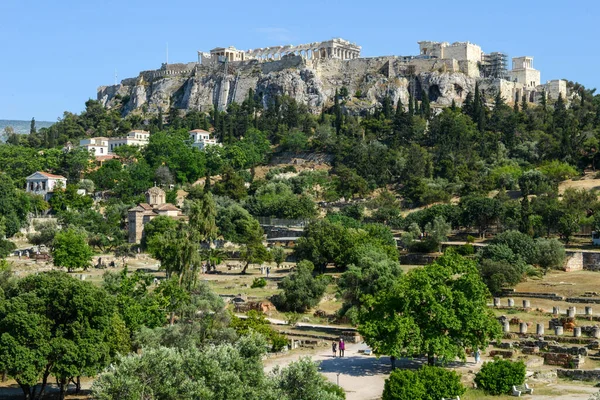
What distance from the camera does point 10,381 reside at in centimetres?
3394

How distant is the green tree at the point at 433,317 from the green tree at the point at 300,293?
14.3 meters

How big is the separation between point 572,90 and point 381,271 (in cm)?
9156

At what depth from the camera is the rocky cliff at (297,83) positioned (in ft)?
396

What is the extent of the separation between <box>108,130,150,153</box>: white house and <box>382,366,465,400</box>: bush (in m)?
91.8

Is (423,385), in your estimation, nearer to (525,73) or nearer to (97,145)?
(97,145)

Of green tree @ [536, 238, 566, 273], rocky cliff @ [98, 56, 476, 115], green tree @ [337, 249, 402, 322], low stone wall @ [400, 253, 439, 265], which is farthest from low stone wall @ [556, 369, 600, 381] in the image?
rocky cliff @ [98, 56, 476, 115]

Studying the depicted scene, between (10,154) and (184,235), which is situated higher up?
(10,154)

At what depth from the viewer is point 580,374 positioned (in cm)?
3288

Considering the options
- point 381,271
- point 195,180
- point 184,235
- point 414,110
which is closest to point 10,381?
point 184,235

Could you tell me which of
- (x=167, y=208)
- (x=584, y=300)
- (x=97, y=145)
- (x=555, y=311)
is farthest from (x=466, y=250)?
(x=97, y=145)

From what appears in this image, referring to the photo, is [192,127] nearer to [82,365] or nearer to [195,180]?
[195,180]

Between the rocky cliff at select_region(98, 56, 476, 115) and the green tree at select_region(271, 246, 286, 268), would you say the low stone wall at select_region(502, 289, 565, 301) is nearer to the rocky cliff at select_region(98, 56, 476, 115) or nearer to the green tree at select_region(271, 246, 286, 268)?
the green tree at select_region(271, 246, 286, 268)

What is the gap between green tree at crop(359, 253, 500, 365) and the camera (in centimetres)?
3244

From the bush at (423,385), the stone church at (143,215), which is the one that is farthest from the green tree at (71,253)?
the bush at (423,385)
